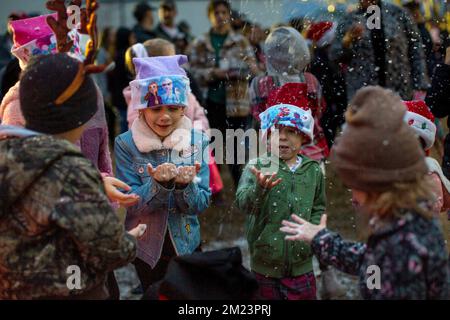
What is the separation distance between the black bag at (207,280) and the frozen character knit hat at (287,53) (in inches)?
97.7

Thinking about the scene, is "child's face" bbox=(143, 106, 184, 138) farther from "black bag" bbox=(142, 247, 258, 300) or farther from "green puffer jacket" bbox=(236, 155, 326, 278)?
"black bag" bbox=(142, 247, 258, 300)

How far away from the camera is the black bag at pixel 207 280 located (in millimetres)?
2758

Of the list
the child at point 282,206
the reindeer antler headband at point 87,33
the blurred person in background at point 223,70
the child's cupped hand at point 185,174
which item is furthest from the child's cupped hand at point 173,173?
the blurred person in background at point 223,70

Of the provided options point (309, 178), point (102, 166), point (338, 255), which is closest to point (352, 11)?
point (309, 178)

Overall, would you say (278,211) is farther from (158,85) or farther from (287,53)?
(287,53)

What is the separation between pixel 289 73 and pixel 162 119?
1428mm

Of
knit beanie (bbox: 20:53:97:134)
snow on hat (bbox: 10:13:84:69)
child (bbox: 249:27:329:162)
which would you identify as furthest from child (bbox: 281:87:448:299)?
child (bbox: 249:27:329:162)

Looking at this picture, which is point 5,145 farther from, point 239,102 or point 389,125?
point 239,102

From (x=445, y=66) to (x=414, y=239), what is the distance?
219cm

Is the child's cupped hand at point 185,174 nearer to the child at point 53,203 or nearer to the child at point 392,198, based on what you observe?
the child at point 53,203

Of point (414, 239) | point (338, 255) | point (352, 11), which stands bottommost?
point (338, 255)

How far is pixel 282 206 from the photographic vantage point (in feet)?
12.3

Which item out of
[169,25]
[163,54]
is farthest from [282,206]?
[169,25]

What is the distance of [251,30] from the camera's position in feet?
26.0
